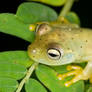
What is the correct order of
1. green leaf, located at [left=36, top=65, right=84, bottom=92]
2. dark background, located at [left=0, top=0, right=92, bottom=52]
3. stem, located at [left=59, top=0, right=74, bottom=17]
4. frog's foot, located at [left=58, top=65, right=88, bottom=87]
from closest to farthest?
green leaf, located at [left=36, top=65, right=84, bottom=92] → frog's foot, located at [left=58, top=65, right=88, bottom=87] → dark background, located at [left=0, top=0, right=92, bottom=52] → stem, located at [left=59, top=0, right=74, bottom=17]

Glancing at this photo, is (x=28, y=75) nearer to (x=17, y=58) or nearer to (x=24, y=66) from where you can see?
(x=24, y=66)

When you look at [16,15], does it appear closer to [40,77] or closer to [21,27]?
[21,27]

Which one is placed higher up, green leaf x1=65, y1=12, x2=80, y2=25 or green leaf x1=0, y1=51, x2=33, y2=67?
green leaf x1=0, y1=51, x2=33, y2=67

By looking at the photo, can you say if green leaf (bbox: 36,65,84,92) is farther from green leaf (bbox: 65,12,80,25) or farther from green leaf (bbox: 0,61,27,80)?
green leaf (bbox: 65,12,80,25)

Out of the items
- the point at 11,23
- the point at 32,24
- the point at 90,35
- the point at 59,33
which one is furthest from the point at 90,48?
the point at 11,23

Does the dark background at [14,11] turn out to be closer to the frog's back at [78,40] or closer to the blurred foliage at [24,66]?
the blurred foliage at [24,66]

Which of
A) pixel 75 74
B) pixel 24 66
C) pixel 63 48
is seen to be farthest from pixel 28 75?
pixel 75 74

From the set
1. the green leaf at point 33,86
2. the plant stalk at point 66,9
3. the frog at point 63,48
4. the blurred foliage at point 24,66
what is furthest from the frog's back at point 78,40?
the green leaf at point 33,86

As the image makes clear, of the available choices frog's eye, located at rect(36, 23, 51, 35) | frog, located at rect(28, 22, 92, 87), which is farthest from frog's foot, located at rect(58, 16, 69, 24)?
frog's eye, located at rect(36, 23, 51, 35)
